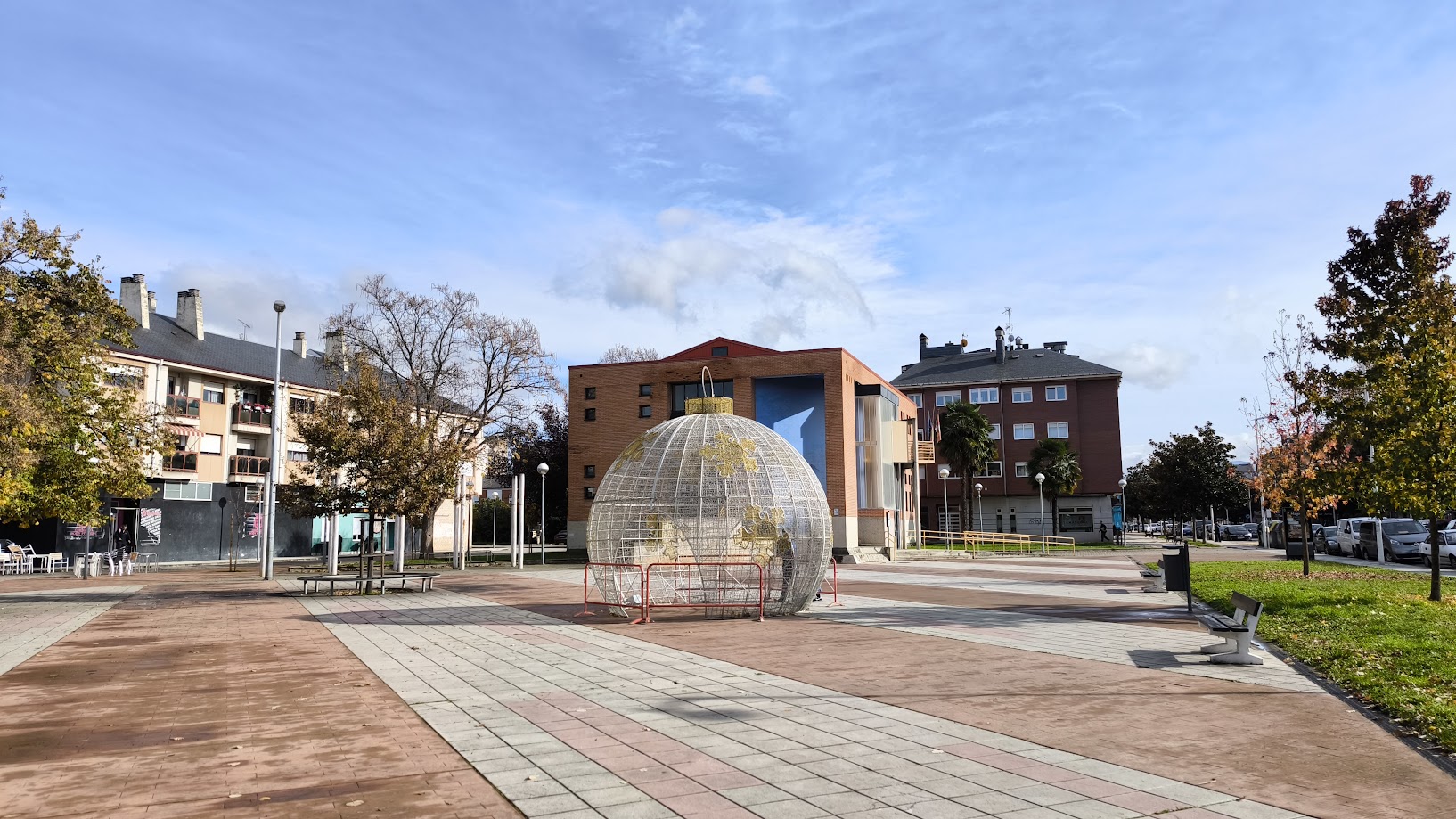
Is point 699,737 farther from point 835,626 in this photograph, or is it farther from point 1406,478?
point 1406,478

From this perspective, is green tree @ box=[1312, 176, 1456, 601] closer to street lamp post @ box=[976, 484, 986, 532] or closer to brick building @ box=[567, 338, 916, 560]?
brick building @ box=[567, 338, 916, 560]

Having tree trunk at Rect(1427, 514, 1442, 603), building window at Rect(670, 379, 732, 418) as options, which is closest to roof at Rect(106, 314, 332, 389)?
building window at Rect(670, 379, 732, 418)

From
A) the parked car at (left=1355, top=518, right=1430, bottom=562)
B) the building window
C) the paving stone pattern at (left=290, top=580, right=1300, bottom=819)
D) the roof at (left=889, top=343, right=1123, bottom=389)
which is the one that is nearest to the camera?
the paving stone pattern at (left=290, top=580, right=1300, bottom=819)

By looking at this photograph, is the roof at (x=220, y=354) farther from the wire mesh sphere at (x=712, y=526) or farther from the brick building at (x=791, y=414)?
the wire mesh sphere at (x=712, y=526)

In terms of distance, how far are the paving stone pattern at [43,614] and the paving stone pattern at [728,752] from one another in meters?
5.43

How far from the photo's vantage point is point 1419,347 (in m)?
16.0

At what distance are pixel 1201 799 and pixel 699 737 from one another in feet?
11.1

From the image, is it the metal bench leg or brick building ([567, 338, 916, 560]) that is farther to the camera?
brick building ([567, 338, 916, 560])

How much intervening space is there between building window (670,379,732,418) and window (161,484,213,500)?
74.9ft

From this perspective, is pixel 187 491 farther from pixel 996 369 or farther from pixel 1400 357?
pixel 996 369

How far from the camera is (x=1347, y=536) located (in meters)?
38.3

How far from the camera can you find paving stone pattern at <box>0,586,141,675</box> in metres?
12.3

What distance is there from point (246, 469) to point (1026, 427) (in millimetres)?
51886

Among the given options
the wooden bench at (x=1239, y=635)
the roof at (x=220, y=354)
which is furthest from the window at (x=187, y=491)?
the wooden bench at (x=1239, y=635)
